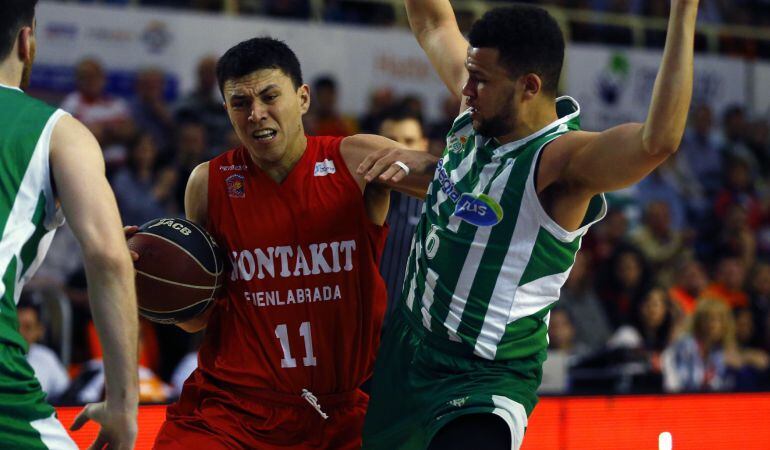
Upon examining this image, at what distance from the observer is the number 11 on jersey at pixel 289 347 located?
4.28m

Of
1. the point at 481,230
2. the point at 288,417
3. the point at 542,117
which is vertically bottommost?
the point at 288,417

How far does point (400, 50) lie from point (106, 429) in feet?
29.2

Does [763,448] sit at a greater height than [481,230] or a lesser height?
lesser

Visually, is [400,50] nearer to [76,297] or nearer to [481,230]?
[76,297]

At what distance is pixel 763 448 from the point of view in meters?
5.70

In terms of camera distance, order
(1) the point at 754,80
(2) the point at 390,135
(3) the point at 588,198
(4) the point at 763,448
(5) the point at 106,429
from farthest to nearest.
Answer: (1) the point at 754,80
(2) the point at 390,135
(4) the point at 763,448
(3) the point at 588,198
(5) the point at 106,429

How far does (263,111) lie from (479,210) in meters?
0.99

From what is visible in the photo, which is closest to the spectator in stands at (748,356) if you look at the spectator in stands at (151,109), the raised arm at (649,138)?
the spectator in stands at (151,109)

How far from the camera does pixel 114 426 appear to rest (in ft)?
9.95

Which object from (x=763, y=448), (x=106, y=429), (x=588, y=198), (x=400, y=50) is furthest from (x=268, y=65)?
(x=400, y=50)

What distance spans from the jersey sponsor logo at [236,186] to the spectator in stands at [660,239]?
7581 millimetres

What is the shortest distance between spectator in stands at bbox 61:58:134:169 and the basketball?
17.4 ft

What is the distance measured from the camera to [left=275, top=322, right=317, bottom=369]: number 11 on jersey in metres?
4.28

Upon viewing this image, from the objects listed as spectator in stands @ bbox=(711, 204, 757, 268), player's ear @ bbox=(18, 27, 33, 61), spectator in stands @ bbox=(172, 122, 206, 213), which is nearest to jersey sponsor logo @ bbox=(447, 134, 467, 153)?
player's ear @ bbox=(18, 27, 33, 61)
